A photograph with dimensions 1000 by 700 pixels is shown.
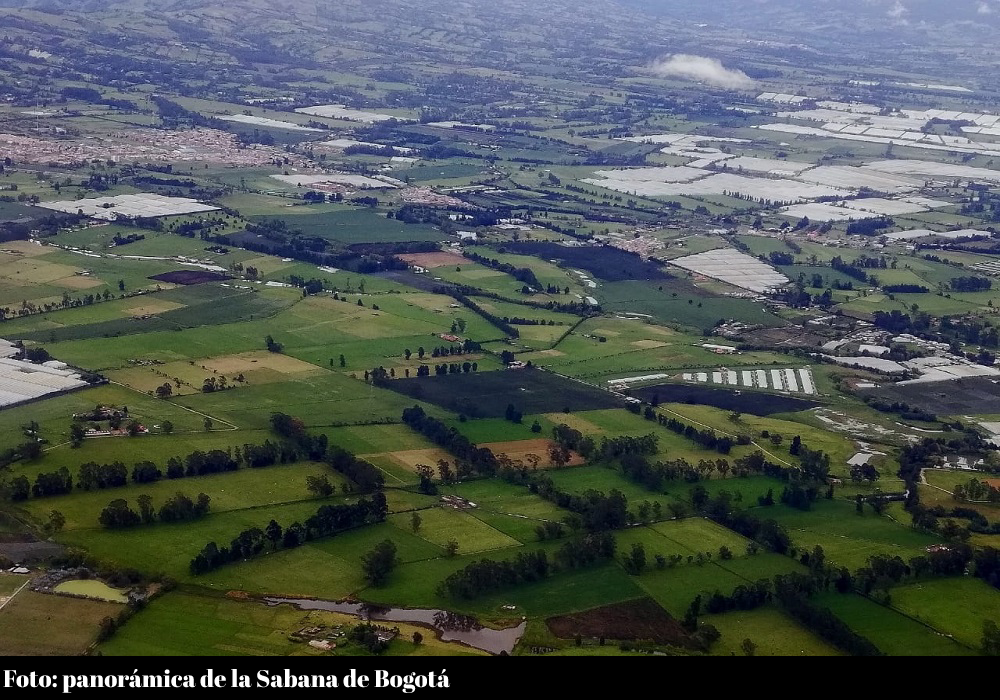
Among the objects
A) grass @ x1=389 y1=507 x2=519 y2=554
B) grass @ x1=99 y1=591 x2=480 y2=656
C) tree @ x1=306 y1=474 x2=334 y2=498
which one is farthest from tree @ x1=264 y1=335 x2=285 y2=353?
grass @ x1=99 y1=591 x2=480 y2=656

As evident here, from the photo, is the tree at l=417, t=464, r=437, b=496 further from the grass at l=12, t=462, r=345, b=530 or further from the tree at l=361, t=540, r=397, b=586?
the tree at l=361, t=540, r=397, b=586

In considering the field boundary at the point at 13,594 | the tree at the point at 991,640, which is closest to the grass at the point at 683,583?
the tree at the point at 991,640

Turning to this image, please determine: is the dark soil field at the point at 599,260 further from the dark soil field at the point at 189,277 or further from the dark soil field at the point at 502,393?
the dark soil field at the point at 502,393

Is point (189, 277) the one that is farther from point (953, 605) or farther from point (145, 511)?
point (953, 605)

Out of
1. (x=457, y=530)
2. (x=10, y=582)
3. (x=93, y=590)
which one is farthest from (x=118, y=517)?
(x=457, y=530)
